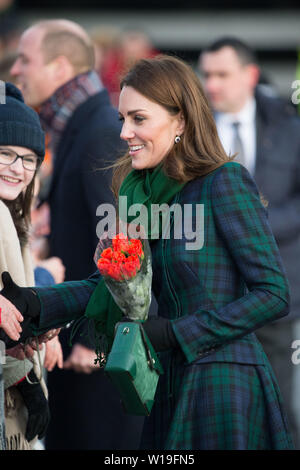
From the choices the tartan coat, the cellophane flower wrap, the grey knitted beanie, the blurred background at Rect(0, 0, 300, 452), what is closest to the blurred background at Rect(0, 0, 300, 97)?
the blurred background at Rect(0, 0, 300, 452)

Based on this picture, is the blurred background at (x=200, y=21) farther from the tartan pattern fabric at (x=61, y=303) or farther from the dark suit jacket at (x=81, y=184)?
the tartan pattern fabric at (x=61, y=303)

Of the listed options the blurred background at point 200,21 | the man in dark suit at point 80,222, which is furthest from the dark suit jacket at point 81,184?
the blurred background at point 200,21

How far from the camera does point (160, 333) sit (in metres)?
3.43

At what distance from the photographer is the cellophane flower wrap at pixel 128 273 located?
338 centimetres

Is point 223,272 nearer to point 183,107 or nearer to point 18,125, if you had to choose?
point 183,107

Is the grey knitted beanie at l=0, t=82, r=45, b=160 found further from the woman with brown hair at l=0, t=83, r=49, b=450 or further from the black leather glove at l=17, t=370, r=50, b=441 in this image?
the black leather glove at l=17, t=370, r=50, b=441

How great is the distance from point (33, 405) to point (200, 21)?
13.7 m

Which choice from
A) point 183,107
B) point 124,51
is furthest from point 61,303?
point 124,51

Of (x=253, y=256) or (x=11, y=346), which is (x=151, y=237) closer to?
(x=253, y=256)

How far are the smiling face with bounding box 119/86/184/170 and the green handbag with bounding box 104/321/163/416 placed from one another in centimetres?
72

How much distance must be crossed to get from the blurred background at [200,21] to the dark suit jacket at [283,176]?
30.6 ft

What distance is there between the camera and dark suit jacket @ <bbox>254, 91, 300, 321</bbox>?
6.77 meters
